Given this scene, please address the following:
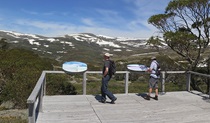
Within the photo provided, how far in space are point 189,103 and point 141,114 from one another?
230 cm

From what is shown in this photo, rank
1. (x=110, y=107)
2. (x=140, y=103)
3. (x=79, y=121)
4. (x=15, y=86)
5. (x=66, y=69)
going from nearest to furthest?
(x=79, y=121) < (x=110, y=107) < (x=140, y=103) < (x=66, y=69) < (x=15, y=86)

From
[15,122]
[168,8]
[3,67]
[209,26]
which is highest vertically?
[168,8]

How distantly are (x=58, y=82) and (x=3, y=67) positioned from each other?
2.81 metres

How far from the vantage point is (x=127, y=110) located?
749 centimetres

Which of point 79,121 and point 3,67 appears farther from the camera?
point 3,67

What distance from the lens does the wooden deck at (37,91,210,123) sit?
6.57 m

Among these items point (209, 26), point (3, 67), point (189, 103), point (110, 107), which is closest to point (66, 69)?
point (110, 107)

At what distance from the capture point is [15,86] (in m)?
11.4

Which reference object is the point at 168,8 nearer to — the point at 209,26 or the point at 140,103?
the point at 209,26

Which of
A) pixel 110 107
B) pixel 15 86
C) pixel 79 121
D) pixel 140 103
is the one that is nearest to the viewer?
pixel 79 121

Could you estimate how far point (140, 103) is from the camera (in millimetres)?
8414

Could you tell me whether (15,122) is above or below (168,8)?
below

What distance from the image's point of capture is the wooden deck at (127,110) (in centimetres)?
657

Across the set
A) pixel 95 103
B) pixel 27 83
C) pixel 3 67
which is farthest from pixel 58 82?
pixel 95 103
